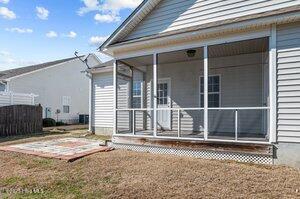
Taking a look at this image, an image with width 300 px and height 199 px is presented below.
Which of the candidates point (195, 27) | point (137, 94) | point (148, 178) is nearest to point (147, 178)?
point (148, 178)

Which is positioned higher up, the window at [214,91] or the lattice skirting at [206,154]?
the window at [214,91]

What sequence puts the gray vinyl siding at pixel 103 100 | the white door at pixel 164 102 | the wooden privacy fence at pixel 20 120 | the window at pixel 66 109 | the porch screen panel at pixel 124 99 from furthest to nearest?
the window at pixel 66 109 → the wooden privacy fence at pixel 20 120 → the gray vinyl siding at pixel 103 100 → the white door at pixel 164 102 → the porch screen panel at pixel 124 99

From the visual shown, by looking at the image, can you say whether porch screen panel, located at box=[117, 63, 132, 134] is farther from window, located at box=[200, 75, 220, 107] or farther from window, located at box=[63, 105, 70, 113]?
window, located at box=[63, 105, 70, 113]

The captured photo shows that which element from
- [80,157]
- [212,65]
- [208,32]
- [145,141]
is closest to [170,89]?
[212,65]

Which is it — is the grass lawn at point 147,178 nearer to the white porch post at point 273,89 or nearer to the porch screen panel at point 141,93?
the white porch post at point 273,89

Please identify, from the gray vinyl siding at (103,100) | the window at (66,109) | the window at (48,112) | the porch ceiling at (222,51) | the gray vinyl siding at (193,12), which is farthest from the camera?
the window at (66,109)

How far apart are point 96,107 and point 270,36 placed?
1000 centimetres

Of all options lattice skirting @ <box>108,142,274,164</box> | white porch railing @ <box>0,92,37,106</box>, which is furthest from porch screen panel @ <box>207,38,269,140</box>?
white porch railing @ <box>0,92,37,106</box>

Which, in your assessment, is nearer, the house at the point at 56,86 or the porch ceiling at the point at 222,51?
the porch ceiling at the point at 222,51

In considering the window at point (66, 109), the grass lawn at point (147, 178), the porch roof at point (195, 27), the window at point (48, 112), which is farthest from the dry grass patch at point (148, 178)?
the window at point (66, 109)

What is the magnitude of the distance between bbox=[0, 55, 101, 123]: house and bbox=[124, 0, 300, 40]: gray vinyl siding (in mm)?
17129

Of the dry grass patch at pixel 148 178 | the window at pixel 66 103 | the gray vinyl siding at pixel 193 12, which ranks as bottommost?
the dry grass patch at pixel 148 178

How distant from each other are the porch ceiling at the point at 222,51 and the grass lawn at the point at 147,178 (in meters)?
3.77

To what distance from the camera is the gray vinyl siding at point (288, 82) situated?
6.86 m
